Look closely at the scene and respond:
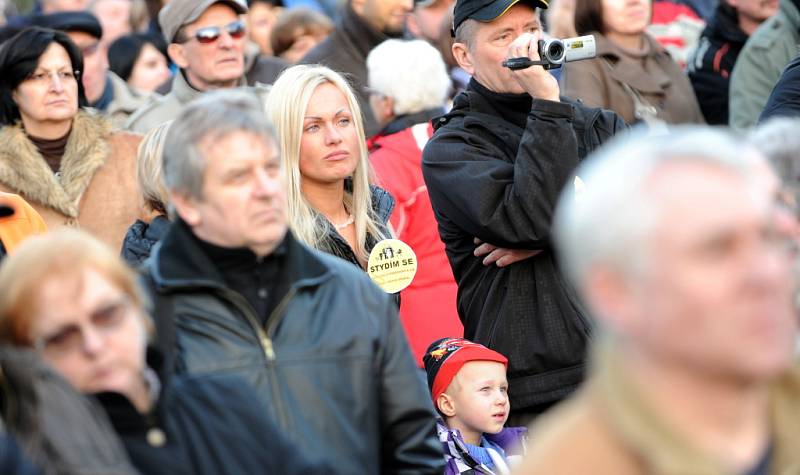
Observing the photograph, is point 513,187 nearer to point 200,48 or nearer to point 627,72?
point 627,72

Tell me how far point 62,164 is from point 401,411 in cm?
312

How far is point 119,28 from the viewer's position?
11.3m

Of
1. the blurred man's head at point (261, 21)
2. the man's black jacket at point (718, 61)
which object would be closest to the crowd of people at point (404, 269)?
the man's black jacket at point (718, 61)

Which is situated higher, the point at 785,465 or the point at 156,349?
the point at 156,349

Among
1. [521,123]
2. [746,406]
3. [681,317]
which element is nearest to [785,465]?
[746,406]

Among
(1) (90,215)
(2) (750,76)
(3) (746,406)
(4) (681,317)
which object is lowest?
(2) (750,76)

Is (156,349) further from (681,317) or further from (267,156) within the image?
(681,317)

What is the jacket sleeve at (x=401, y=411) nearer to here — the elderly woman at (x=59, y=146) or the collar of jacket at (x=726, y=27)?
the elderly woman at (x=59, y=146)

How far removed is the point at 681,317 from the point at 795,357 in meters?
0.79

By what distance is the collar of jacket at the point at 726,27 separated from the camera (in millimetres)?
8656

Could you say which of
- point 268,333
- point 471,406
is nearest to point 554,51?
point 471,406

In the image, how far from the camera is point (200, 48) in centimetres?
749

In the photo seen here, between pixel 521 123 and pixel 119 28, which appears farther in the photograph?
pixel 119 28

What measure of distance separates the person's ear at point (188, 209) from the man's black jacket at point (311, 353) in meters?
0.03
